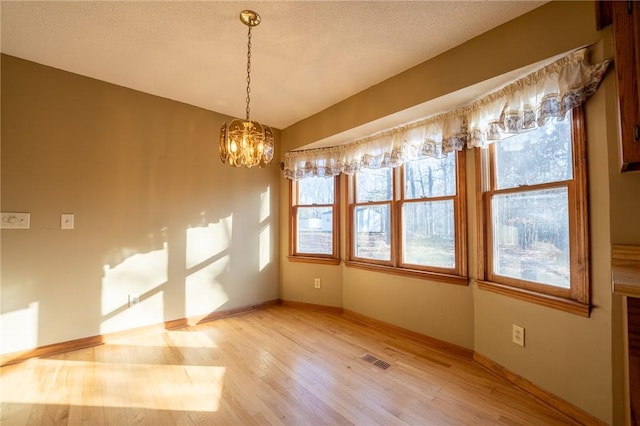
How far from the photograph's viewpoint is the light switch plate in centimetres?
223

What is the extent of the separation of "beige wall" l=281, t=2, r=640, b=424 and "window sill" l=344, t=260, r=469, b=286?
0.19ft

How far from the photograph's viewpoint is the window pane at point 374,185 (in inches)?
125

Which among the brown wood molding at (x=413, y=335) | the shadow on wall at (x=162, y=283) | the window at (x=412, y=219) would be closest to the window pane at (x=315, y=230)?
the window at (x=412, y=219)

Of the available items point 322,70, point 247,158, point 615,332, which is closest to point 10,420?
point 247,158

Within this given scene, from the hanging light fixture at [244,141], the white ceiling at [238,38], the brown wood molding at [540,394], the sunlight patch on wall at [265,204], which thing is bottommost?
the brown wood molding at [540,394]

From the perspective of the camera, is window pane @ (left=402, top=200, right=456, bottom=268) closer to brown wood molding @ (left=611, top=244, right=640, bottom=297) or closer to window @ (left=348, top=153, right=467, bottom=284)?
window @ (left=348, top=153, right=467, bottom=284)

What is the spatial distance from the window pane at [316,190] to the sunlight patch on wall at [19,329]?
291 centimetres

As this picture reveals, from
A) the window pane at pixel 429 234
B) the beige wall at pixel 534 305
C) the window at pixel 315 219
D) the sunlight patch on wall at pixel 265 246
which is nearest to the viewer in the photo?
the beige wall at pixel 534 305

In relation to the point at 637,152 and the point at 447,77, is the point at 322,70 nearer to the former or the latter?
the point at 447,77

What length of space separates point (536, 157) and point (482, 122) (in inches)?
18.5

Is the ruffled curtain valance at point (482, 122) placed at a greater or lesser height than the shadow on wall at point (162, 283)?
greater

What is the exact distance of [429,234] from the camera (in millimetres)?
2752

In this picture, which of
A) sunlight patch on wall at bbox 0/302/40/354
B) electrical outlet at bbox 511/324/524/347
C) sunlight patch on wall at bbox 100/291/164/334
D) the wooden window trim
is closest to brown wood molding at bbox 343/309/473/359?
electrical outlet at bbox 511/324/524/347

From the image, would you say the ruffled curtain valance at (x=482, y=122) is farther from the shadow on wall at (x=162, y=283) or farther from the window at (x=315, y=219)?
the shadow on wall at (x=162, y=283)
